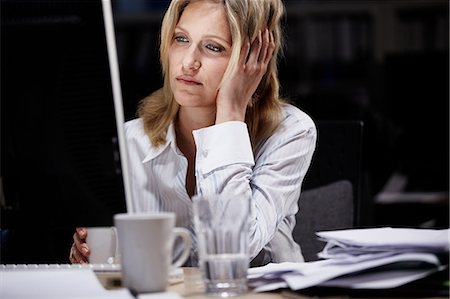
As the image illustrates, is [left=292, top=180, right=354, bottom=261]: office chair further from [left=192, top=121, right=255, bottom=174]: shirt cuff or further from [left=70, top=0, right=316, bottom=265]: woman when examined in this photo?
[left=192, top=121, right=255, bottom=174]: shirt cuff

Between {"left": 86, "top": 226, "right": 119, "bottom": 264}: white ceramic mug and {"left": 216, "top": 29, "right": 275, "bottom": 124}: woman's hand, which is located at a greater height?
{"left": 216, "top": 29, "right": 275, "bottom": 124}: woman's hand

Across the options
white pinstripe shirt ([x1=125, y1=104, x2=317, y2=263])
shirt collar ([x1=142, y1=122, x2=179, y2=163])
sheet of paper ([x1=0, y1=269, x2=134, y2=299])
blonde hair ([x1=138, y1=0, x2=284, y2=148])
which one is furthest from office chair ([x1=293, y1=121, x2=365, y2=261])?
sheet of paper ([x1=0, y1=269, x2=134, y2=299])

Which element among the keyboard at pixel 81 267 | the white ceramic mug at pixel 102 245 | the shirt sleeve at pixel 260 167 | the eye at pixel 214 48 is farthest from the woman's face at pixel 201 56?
the keyboard at pixel 81 267

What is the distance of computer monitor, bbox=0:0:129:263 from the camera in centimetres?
133

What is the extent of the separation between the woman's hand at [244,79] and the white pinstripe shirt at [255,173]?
0.07 m

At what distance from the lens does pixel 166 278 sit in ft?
4.12

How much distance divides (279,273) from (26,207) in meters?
0.38

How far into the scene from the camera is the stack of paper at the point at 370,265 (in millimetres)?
1244

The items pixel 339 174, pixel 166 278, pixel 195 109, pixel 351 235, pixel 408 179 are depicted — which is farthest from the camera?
pixel 408 179

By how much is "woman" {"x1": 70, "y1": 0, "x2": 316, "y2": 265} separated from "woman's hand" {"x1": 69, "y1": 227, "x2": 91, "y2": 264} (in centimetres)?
15

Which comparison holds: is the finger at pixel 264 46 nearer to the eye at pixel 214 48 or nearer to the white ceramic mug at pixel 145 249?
the eye at pixel 214 48

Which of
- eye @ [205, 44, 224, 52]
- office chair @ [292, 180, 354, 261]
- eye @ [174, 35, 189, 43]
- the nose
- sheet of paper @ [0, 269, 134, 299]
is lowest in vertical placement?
office chair @ [292, 180, 354, 261]

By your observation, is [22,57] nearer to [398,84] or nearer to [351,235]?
[351,235]

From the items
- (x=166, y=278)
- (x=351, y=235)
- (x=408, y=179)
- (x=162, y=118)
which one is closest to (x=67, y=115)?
(x=166, y=278)
